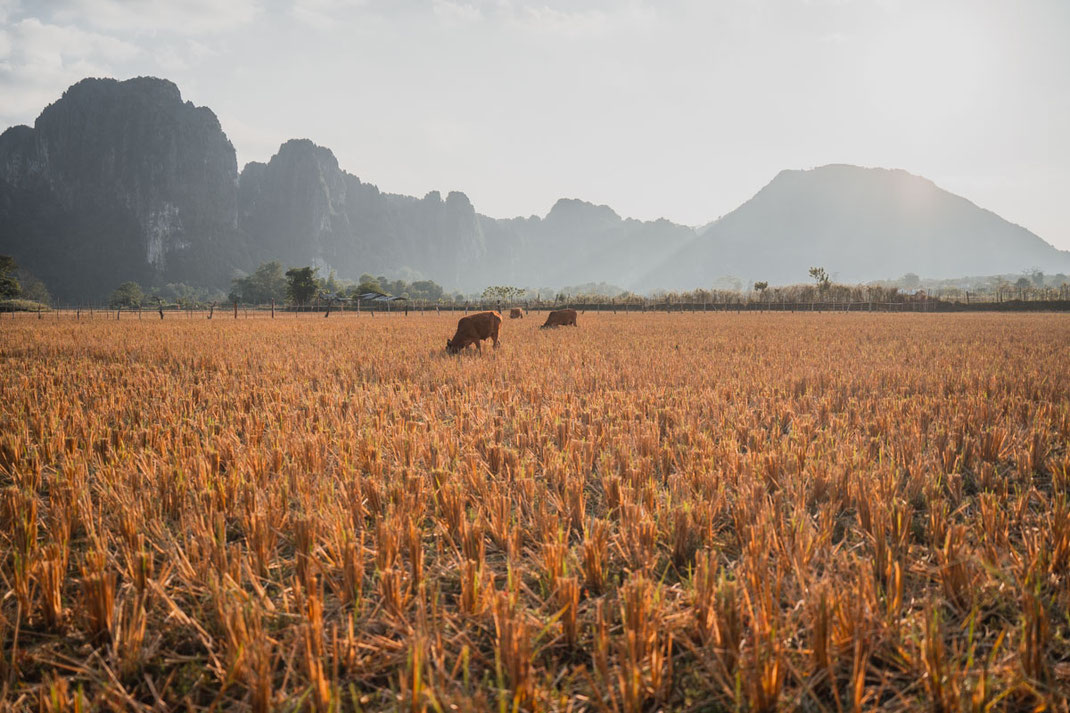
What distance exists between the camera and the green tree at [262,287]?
12375 cm

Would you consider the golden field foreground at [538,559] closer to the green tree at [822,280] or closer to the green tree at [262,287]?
the green tree at [822,280]

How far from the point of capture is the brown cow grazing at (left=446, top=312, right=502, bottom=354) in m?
12.0

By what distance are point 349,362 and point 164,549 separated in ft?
25.8

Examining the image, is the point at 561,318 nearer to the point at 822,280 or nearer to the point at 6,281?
the point at 822,280

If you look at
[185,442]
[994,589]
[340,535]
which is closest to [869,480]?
[994,589]

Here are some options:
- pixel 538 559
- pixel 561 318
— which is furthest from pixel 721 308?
pixel 538 559

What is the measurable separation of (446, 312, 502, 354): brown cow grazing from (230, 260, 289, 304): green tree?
124600 mm

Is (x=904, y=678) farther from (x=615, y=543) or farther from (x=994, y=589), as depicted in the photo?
(x=615, y=543)

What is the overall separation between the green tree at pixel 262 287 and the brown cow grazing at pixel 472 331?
409 ft

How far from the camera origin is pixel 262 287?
415 ft

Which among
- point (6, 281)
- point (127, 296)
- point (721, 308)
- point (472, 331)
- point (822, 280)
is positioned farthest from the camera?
point (127, 296)

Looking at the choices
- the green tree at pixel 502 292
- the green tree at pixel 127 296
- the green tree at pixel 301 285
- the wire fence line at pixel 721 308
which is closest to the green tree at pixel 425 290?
the green tree at pixel 502 292

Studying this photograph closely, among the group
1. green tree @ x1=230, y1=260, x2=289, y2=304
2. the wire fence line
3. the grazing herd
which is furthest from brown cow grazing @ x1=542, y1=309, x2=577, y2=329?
green tree @ x1=230, y1=260, x2=289, y2=304

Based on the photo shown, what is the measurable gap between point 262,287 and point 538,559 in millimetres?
143591
